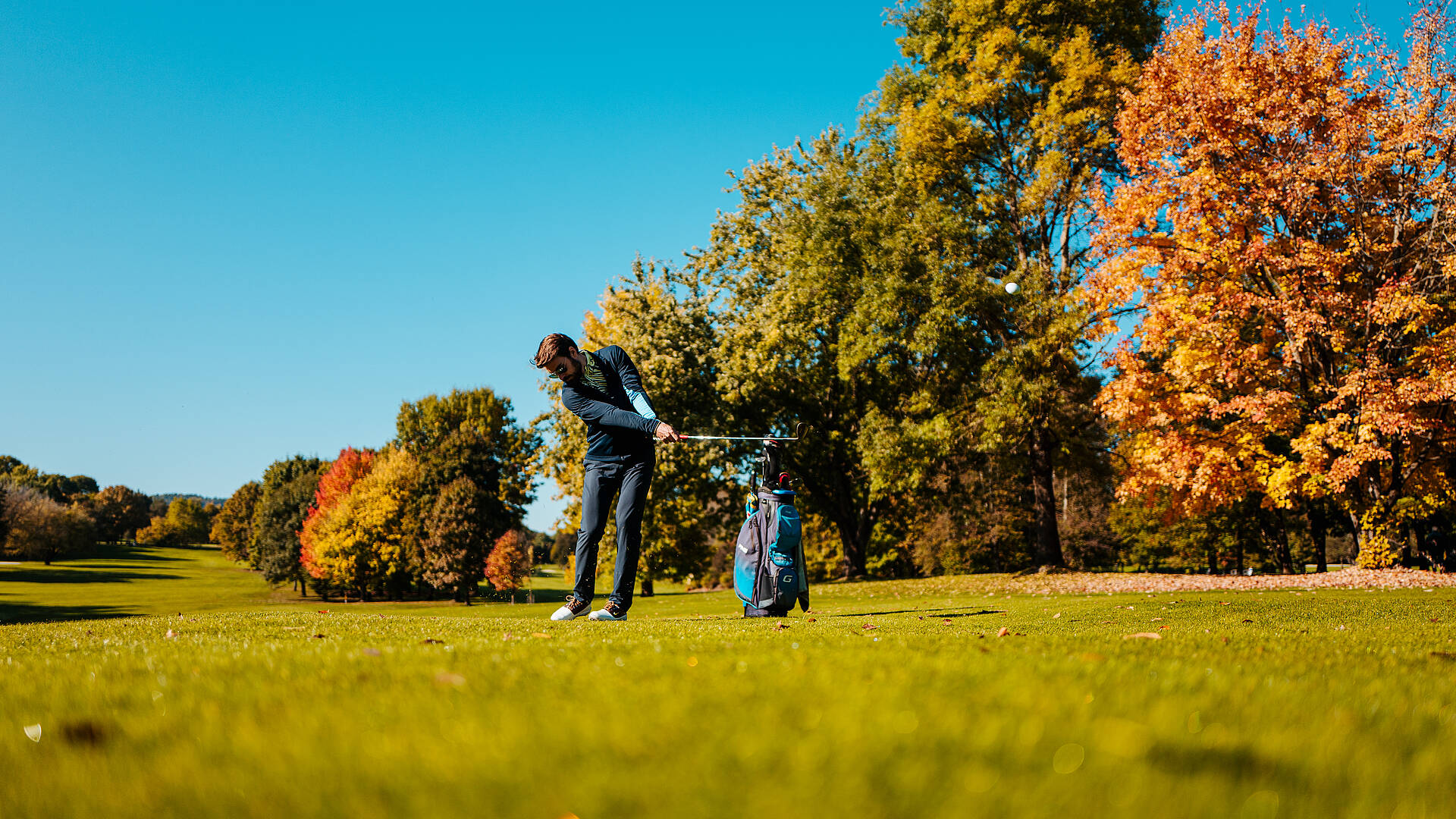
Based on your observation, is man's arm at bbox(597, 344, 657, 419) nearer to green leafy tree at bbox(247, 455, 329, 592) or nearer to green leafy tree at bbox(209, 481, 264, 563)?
green leafy tree at bbox(247, 455, 329, 592)

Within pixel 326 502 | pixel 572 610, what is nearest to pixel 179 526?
pixel 326 502

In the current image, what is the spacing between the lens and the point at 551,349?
720 cm

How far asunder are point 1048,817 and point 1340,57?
79.3ft

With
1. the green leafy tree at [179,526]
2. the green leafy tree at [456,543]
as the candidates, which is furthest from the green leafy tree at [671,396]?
the green leafy tree at [179,526]

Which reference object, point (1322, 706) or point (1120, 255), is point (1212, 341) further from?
point (1322, 706)

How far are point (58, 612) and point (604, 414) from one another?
3028 centimetres

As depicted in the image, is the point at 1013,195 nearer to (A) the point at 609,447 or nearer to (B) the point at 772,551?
(B) the point at 772,551

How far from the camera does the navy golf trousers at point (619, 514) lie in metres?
7.48

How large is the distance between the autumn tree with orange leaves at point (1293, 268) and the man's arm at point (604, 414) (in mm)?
16691

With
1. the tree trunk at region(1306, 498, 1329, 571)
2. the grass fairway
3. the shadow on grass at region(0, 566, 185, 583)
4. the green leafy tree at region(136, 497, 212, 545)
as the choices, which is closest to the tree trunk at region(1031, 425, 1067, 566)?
the tree trunk at region(1306, 498, 1329, 571)

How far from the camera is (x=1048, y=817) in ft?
4.99

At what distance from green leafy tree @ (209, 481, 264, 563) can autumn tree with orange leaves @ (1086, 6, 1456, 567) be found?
99749 mm

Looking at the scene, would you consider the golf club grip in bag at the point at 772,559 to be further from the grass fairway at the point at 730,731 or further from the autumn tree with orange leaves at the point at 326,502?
the autumn tree with orange leaves at the point at 326,502

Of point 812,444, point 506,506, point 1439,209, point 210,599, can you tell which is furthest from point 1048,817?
point 210,599
